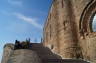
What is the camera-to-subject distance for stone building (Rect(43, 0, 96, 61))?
1321 cm

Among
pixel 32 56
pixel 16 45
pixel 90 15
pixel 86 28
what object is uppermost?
pixel 90 15

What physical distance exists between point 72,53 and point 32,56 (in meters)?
5.30

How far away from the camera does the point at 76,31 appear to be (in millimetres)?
14617

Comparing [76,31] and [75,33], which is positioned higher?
[76,31]

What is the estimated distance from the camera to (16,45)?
14.3 metres

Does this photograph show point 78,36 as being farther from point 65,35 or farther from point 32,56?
point 32,56

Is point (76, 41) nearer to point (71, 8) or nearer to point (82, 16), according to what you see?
point (82, 16)

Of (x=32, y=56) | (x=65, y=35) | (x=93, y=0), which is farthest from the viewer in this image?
(x=65, y=35)

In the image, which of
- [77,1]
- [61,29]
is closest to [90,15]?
[77,1]

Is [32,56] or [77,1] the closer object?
[32,56]

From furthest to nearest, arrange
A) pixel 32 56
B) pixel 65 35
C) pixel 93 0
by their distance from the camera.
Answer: pixel 65 35, pixel 93 0, pixel 32 56

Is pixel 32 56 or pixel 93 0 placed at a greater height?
pixel 93 0

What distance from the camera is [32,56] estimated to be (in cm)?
929

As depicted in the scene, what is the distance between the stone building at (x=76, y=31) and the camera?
1321 centimetres
